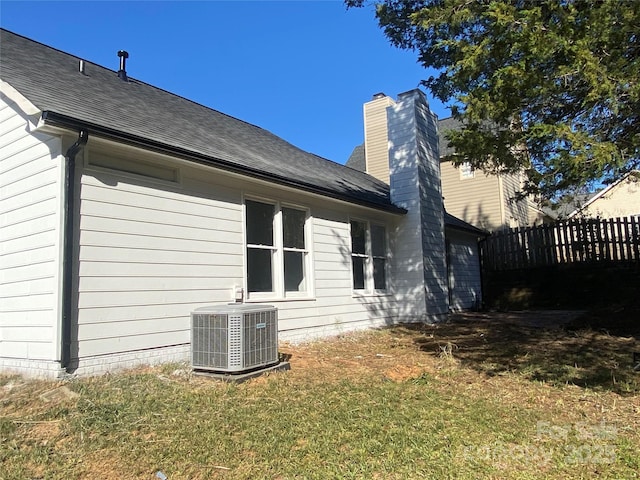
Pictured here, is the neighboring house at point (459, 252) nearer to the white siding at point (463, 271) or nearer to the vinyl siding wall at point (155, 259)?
the white siding at point (463, 271)

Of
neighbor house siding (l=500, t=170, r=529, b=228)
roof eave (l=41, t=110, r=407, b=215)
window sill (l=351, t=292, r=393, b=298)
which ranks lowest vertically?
window sill (l=351, t=292, r=393, b=298)

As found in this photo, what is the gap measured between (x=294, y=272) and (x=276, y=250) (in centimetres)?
72

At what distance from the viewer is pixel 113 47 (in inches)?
396

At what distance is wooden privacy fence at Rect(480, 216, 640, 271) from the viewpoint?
1438 cm

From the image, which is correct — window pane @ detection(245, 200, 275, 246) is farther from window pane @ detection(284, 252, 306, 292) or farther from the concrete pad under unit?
the concrete pad under unit

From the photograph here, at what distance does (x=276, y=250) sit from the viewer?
26.9 ft

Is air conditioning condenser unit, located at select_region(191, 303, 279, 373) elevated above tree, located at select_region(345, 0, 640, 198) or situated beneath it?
situated beneath

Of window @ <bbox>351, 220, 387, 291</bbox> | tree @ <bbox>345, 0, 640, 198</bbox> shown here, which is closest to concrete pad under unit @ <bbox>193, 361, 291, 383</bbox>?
tree @ <bbox>345, 0, 640, 198</bbox>

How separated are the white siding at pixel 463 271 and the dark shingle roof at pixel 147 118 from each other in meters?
3.89

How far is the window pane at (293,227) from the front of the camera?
8539mm

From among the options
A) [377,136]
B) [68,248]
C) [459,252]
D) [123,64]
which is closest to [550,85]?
[68,248]

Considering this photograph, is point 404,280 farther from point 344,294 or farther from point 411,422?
point 411,422

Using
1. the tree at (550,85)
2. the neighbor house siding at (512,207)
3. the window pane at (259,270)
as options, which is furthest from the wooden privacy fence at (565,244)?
the window pane at (259,270)

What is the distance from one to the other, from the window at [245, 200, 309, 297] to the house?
0.09 ft
